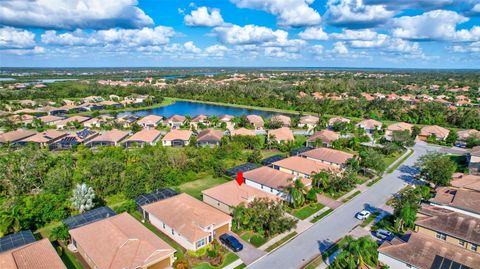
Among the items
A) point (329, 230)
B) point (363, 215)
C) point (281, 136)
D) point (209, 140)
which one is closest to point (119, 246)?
point (329, 230)

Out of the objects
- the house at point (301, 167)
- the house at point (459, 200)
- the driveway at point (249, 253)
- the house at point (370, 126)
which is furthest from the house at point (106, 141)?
the house at point (370, 126)

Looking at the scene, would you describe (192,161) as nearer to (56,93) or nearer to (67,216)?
(67,216)

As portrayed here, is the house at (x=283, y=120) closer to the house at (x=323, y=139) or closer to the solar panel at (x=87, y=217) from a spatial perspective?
the house at (x=323, y=139)

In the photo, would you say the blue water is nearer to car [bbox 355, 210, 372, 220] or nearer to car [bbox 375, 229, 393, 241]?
car [bbox 355, 210, 372, 220]

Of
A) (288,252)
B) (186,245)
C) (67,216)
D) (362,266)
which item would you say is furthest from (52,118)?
(362,266)

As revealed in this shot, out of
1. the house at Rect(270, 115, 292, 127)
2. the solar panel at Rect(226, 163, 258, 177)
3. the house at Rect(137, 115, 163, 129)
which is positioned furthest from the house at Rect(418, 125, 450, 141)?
the house at Rect(137, 115, 163, 129)

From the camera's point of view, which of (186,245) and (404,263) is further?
(186,245)
